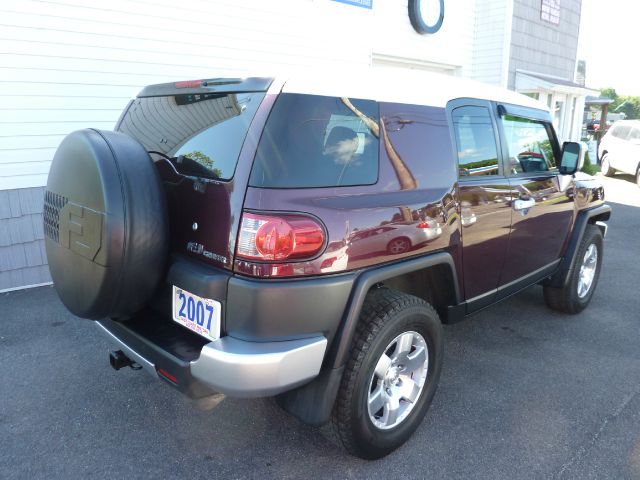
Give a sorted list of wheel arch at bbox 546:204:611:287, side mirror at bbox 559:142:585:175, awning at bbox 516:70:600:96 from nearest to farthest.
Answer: side mirror at bbox 559:142:585:175 → wheel arch at bbox 546:204:611:287 → awning at bbox 516:70:600:96

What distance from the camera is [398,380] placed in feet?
8.59

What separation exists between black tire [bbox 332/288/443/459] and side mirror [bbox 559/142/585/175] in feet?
6.72

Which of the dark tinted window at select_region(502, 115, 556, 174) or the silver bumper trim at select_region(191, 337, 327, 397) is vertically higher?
the dark tinted window at select_region(502, 115, 556, 174)

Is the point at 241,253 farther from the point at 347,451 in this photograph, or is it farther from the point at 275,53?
→ the point at 275,53

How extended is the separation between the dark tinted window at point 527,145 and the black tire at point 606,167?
12971 millimetres

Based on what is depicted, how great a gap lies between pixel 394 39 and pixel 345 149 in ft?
26.4

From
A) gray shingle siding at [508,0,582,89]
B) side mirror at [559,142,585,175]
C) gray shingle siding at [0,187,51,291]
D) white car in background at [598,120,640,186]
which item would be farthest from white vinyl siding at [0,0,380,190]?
white car in background at [598,120,640,186]

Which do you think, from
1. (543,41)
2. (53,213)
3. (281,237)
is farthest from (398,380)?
(543,41)

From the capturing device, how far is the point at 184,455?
2.52 metres

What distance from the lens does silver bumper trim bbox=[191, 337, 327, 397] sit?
1.91 meters

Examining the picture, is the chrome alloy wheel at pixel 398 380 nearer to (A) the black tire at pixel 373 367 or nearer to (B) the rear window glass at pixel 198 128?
(A) the black tire at pixel 373 367

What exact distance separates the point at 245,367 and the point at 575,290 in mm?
3522

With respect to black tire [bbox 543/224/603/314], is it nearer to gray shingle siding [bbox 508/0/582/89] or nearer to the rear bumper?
the rear bumper

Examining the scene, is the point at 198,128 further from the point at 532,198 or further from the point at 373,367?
the point at 532,198
